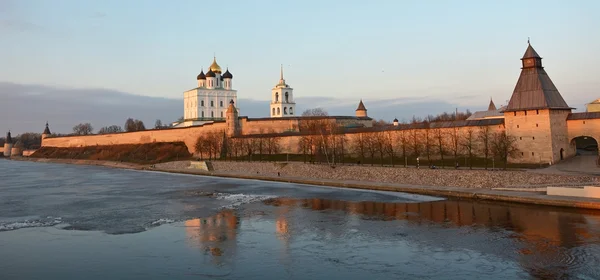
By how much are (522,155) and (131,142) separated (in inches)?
1758

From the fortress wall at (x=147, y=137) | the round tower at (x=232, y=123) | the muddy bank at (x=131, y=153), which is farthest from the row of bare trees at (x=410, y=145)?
the muddy bank at (x=131, y=153)

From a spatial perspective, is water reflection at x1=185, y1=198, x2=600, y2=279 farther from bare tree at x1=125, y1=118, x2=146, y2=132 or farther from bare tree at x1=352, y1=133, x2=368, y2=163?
bare tree at x1=125, y1=118, x2=146, y2=132

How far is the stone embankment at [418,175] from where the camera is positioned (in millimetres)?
17250

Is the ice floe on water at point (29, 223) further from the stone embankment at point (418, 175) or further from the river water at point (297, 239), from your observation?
the stone embankment at point (418, 175)

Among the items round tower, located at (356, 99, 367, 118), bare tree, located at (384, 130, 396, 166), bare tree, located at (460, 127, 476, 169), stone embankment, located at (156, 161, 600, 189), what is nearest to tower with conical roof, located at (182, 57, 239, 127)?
round tower, located at (356, 99, 367, 118)

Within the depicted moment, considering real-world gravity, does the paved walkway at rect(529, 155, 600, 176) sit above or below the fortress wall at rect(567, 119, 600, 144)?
below

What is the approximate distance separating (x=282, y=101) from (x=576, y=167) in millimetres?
41086

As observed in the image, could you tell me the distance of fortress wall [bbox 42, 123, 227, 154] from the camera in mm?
46156

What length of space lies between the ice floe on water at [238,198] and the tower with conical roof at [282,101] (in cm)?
3734

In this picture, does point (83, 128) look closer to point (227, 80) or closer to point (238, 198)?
point (227, 80)

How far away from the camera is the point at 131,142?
54.8m

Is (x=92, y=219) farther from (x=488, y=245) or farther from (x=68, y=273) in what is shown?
(x=488, y=245)

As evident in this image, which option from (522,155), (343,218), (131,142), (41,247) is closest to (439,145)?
(522,155)

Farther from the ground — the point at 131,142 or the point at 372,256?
the point at 131,142
